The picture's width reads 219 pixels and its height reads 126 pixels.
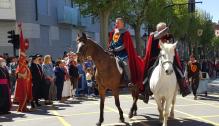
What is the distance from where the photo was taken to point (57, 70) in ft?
59.1

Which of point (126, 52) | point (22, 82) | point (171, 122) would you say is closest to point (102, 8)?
point (22, 82)

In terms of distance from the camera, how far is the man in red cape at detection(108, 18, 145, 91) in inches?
456

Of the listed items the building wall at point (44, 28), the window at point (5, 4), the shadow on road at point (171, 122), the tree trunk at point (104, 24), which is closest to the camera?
the shadow on road at point (171, 122)

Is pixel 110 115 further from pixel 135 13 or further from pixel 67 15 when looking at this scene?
pixel 67 15

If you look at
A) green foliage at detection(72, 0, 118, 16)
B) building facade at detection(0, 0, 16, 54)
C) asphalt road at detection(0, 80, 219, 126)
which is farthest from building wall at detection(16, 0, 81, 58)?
asphalt road at detection(0, 80, 219, 126)

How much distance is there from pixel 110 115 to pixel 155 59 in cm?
265

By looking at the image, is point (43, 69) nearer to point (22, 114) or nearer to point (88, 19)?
point (22, 114)

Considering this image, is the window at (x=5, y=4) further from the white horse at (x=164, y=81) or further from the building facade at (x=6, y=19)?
the white horse at (x=164, y=81)

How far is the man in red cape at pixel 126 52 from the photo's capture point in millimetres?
11578

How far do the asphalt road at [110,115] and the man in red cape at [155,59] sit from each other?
0.87 meters

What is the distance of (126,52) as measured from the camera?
38.5 feet

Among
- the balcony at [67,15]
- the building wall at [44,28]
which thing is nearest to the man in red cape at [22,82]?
the building wall at [44,28]

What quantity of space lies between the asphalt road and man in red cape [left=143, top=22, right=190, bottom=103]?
2.87 feet

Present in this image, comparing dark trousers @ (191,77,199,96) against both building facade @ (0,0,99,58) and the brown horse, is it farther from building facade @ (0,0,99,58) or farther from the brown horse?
building facade @ (0,0,99,58)
